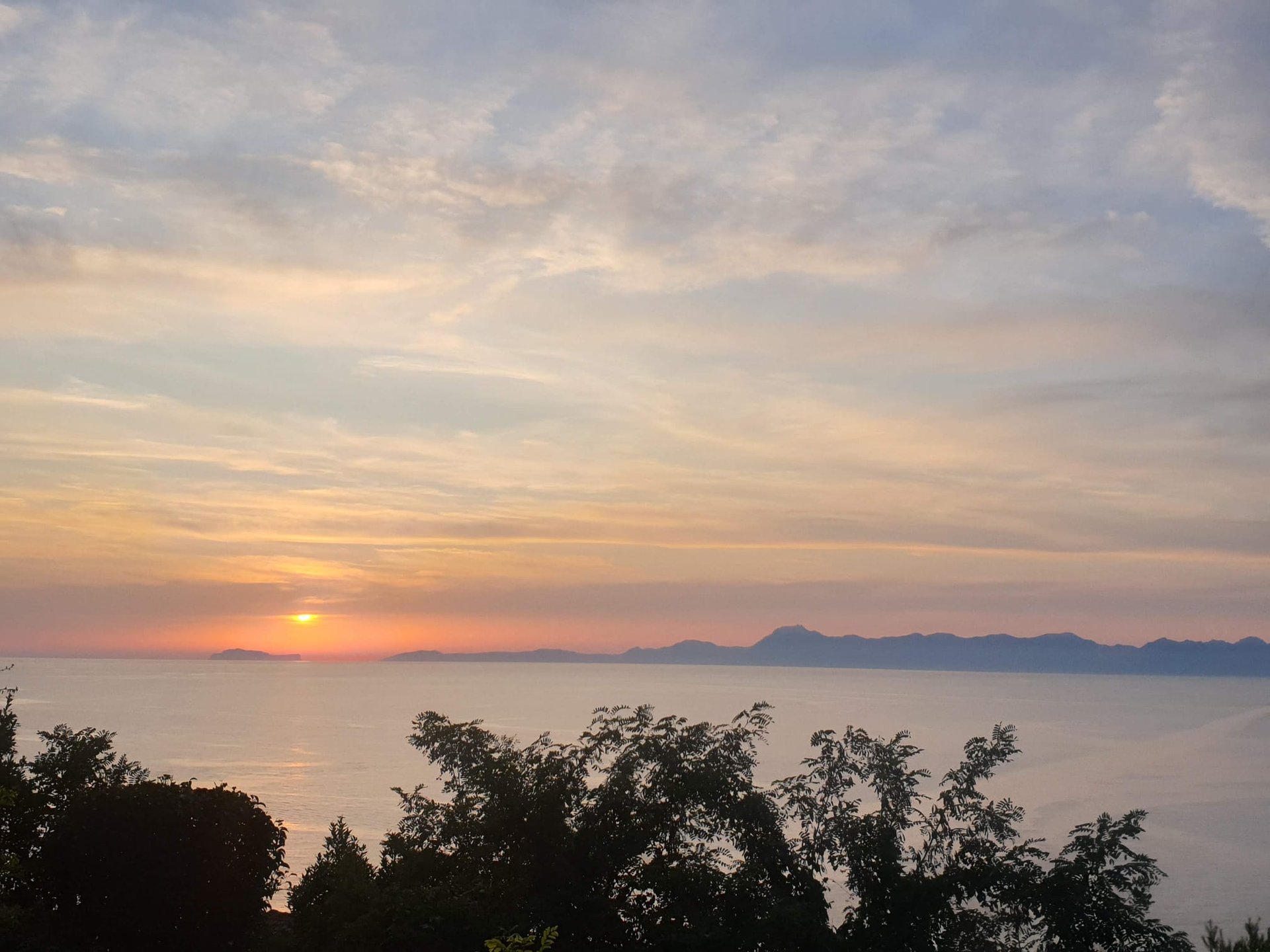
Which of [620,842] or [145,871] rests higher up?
[620,842]

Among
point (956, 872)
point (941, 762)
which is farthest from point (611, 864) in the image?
point (941, 762)

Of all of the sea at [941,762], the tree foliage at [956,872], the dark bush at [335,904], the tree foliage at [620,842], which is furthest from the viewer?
the sea at [941,762]

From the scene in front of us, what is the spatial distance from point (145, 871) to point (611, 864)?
33.2 feet

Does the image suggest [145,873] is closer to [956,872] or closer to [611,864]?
[611,864]

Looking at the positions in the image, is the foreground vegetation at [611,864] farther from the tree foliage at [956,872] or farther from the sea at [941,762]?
the sea at [941,762]

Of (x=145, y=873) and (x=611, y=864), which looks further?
(x=611, y=864)

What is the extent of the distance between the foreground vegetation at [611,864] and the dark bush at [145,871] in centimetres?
4

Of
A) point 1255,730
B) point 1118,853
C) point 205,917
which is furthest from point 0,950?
point 1255,730

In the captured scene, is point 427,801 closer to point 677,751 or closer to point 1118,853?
point 677,751

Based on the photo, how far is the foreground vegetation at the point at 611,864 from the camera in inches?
924

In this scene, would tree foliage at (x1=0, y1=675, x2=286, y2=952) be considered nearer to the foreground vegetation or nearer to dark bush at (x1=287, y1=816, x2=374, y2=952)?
the foreground vegetation

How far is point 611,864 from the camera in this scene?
24844 mm

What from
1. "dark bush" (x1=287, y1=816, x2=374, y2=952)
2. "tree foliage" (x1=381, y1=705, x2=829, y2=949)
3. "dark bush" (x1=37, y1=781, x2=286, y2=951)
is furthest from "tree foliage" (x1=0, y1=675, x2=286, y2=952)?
"tree foliage" (x1=381, y1=705, x2=829, y2=949)

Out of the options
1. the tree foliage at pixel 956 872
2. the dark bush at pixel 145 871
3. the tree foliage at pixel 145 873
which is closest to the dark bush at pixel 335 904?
the tree foliage at pixel 145 873
